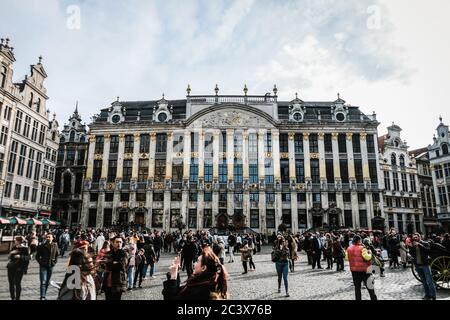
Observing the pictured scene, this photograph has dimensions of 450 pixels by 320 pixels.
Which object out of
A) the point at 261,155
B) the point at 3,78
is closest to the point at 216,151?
the point at 261,155

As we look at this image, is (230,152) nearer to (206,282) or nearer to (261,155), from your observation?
(261,155)

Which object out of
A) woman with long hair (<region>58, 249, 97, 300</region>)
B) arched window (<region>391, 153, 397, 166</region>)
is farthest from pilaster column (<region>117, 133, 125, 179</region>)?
arched window (<region>391, 153, 397, 166</region>)

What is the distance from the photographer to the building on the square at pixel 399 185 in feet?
148

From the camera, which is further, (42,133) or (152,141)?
(152,141)

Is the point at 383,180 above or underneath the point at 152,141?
underneath

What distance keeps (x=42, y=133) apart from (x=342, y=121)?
3849 cm

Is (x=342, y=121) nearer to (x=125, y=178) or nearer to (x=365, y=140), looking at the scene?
(x=365, y=140)

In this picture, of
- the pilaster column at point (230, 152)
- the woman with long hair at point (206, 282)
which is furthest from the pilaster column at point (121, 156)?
the woman with long hair at point (206, 282)

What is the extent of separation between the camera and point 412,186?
154ft

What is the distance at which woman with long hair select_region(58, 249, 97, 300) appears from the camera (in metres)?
5.27

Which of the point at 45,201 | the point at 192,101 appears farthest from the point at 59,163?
the point at 192,101

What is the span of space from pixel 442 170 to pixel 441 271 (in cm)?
4232
